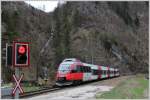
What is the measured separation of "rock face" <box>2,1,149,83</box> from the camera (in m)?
55.2

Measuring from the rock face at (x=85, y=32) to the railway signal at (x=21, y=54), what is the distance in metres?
33.5

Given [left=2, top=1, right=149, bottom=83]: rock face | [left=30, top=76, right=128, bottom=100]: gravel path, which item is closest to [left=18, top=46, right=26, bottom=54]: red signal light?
[left=30, top=76, right=128, bottom=100]: gravel path

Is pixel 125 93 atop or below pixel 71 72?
below

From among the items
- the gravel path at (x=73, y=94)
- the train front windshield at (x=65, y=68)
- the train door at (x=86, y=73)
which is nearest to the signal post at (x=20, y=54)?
the gravel path at (x=73, y=94)

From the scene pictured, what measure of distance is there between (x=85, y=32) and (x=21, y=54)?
74.5 meters

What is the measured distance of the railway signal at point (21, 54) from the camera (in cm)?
1245

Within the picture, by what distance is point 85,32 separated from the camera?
285 ft

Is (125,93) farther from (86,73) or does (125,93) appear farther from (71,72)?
(86,73)

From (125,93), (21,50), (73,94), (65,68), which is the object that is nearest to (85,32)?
(65,68)

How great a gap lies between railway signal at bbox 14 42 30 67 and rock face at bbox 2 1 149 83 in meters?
33.5

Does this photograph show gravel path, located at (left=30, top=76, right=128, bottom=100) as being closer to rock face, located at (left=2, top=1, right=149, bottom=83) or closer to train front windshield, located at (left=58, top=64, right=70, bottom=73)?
train front windshield, located at (left=58, top=64, right=70, bottom=73)

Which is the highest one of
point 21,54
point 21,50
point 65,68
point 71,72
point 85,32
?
point 85,32

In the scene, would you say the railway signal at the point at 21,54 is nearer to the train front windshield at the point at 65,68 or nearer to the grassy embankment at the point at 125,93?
the grassy embankment at the point at 125,93

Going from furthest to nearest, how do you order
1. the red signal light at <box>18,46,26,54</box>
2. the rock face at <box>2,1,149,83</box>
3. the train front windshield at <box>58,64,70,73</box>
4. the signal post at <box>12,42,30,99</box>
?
the rock face at <box>2,1,149,83</box> → the train front windshield at <box>58,64,70,73</box> → the red signal light at <box>18,46,26,54</box> → the signal post at <box>12,42,30,99</box>
